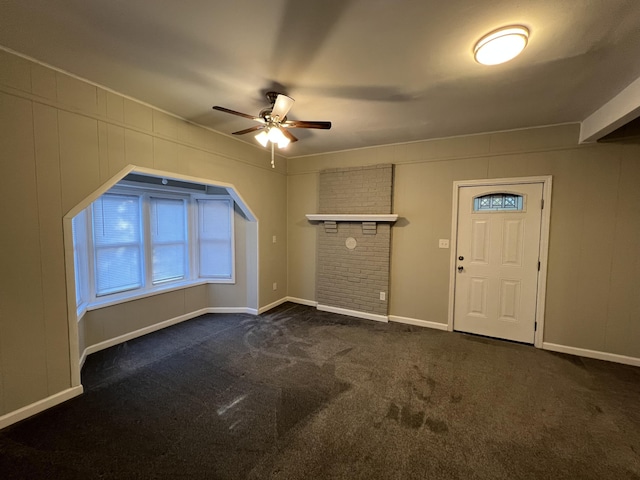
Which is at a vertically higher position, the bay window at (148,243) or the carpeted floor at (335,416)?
the bay window at (148,243)

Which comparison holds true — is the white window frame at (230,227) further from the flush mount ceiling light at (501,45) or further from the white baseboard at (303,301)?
the flush mount ceiling light at (501,45)

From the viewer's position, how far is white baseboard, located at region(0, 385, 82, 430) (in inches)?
76.5

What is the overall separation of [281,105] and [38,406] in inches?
120

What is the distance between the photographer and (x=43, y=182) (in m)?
2.06

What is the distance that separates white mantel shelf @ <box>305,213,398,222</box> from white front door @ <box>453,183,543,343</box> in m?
0.93

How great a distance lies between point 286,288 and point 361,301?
1.46 meters

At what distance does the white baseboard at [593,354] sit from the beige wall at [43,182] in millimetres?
4723

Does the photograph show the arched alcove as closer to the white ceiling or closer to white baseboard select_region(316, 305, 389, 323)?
the white ceiling

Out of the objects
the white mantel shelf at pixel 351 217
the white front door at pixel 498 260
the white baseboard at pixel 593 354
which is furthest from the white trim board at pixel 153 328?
the white baseboard at pixel 593 354

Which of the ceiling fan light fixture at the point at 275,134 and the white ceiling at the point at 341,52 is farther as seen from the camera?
the ceiling fan light fixture at the point at 275,134

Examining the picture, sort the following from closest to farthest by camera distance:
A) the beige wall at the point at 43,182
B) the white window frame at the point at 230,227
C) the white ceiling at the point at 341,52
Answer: the white ceiling at the point at 341,52, the beige wall at the point at 43,182, the white window frame at the point at 230,227

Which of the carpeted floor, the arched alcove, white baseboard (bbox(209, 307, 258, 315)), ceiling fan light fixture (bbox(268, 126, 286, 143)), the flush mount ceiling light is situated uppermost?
the flush mount ceiling light

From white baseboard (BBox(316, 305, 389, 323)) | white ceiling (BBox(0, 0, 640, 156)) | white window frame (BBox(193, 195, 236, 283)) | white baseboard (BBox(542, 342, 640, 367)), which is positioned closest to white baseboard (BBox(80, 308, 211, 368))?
white window frame (BBox(193, 195, 236, 283))

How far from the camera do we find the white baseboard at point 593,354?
9.45 ft
